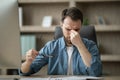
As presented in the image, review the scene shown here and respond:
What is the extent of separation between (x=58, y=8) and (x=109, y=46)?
0.90m

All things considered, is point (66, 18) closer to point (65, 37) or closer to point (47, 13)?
point (65, 37)

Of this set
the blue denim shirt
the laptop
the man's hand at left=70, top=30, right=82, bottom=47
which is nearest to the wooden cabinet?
the blue denim shirt

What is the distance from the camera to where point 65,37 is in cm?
201

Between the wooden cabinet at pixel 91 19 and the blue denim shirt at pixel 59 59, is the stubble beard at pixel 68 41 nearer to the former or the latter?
the blue denim shirt at pixel 59 59

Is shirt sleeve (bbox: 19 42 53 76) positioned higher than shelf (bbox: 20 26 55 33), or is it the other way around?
shelf (bbox: 20 26 55 33)

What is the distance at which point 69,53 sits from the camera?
2.00m

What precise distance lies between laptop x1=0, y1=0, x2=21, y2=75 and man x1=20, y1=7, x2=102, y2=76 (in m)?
0.48

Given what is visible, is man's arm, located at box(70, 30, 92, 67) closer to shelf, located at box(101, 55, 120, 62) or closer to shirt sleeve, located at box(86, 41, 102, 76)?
shirt sleeve, located at box(86, 41, 102, 76)

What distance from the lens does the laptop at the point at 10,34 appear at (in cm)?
131

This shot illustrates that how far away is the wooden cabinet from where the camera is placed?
3559 millimetres

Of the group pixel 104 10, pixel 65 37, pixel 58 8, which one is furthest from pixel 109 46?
pixel 65 37

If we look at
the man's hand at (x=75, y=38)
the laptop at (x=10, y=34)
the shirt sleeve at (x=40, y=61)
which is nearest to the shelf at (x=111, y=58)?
the shirt sleeve at (x=40, y=61)

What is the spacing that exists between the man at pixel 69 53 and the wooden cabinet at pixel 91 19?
1.50 metres

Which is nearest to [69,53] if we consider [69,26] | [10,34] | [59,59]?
[59,59]
